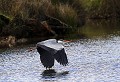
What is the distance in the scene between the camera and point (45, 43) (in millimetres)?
19703

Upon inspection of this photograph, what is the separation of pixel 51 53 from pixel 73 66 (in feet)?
7.44

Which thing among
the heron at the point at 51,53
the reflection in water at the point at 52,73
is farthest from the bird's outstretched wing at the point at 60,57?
the reflection in water at the point at 52,73

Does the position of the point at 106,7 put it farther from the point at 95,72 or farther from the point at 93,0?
the point at 95,72

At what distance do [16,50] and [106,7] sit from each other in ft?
102

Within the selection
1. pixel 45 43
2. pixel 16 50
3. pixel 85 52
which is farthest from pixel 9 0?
pixel 45 43

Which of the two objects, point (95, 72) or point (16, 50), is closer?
point (95, 72)

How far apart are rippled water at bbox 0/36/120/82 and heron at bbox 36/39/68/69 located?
0.59 meters

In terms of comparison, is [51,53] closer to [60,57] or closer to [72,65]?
[60,57]

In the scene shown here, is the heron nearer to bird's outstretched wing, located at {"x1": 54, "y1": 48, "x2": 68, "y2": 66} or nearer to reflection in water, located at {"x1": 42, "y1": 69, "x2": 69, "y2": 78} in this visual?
bird's outstretched wing, located at {"x1": 54, "y1": 48, "x2": 68, "y2": 66}

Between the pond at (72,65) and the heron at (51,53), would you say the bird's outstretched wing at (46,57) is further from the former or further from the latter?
the pond at (72,65)

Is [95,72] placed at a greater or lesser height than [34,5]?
lesser

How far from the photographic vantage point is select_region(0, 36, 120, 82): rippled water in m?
18.4

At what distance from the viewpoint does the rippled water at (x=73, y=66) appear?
18.4 metres

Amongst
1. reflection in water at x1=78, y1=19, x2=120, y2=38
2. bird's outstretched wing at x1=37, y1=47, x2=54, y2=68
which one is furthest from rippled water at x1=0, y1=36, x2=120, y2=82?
reflection in water at x1=78, y1=19, x2=120, y2=38
